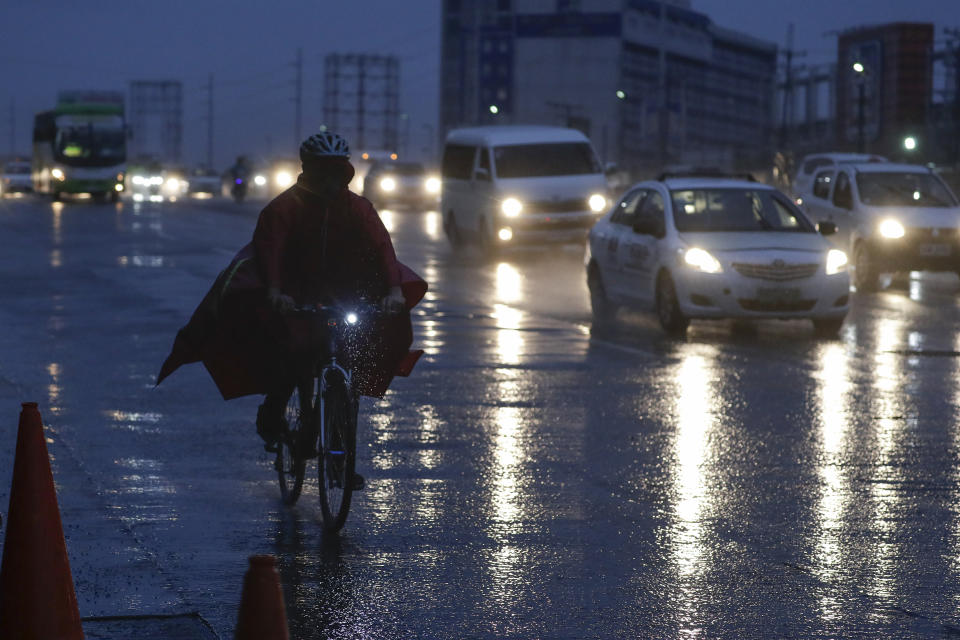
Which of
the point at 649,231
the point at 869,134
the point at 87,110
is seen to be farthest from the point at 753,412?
the point at 869,134

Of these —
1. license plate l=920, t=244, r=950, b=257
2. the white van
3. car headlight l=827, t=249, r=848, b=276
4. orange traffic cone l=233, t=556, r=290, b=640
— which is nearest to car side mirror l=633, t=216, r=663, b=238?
car headlight l=827, t=249, r=848, b=276

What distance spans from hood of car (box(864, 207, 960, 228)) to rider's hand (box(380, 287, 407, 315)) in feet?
51.8

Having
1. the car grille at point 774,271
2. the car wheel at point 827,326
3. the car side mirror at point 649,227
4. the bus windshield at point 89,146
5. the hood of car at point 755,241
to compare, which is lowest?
the car wheel at point 827,326

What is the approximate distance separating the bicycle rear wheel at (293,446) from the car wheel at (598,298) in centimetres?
1019

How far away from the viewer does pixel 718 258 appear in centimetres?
1592

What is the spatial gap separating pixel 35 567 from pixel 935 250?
61.0 feet

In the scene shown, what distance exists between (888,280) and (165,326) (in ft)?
38.7

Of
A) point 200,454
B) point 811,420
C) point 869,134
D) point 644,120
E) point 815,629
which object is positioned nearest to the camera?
point 815,629

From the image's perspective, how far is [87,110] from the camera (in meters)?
62.5

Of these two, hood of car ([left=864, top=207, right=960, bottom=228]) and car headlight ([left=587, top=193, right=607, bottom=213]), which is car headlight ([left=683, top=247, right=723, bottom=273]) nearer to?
hood of car ([left=864, top=207, right=960, bottom=228])

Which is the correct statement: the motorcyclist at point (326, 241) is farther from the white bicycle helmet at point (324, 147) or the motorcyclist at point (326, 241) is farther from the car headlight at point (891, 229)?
the car headlight at point (891, 229)

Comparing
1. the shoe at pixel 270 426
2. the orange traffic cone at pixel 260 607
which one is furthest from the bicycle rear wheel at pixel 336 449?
the orange traffic cone at pixel 260 607

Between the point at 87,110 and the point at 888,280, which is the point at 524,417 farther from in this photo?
the point at 87,110

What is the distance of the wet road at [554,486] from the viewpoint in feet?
19.2
